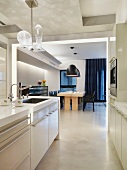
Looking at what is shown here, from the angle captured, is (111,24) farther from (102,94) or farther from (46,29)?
(102,94)

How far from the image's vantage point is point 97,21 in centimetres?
379

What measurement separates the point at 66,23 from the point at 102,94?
23.9 ft

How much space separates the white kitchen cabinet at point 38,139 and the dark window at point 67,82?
875 centimetres

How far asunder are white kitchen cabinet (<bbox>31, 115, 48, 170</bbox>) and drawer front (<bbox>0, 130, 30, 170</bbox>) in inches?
6.3

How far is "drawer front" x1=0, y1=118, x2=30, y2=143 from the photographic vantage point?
50.9 inches

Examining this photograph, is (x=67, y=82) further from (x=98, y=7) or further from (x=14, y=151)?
(x=14, y=151)

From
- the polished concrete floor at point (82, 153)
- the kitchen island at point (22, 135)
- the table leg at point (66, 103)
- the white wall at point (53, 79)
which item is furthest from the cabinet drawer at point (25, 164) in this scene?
the white wall at point (53, 79)

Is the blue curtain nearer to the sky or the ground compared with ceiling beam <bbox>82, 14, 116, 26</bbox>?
nearer to the ground

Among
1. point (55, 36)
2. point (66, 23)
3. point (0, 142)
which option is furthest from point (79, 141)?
point (55, 36)

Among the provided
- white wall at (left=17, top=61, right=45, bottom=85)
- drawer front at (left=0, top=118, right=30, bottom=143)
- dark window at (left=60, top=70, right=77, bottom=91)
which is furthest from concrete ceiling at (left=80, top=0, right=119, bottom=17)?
dark window at (left=60, top=70, right=77, bottom=91)

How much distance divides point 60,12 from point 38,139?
8.01 ft

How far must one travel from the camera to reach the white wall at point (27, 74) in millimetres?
6713

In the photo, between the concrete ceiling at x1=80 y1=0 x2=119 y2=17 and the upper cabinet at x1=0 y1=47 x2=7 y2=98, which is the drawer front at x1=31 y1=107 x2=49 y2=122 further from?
the upper cabinet at x1=0 y1=47 x2=7 y2=98

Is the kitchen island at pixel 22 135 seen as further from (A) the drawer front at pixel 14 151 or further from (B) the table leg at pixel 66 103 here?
(B) the table leg at pixel 66 103
